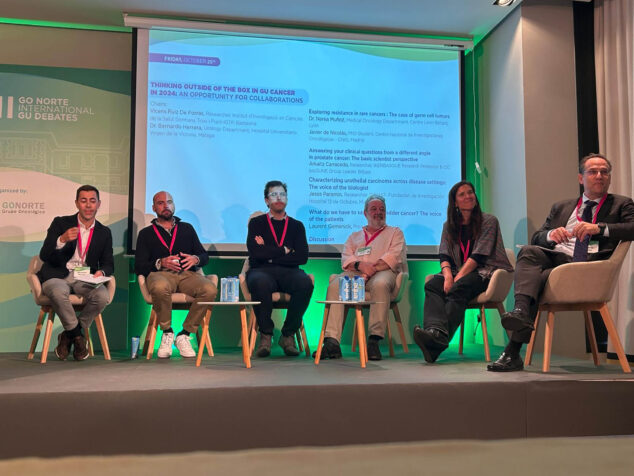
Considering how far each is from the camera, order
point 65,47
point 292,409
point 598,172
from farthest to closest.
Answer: point 65,47, point 598,172, point 292,409

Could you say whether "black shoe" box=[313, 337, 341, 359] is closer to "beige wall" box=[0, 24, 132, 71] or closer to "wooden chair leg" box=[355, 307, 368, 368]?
"wooden chair leg" box=[355, 307, 368, 368]

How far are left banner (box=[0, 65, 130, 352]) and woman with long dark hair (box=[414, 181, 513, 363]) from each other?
2624 mm

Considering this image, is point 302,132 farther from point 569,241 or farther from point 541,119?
point 569,241

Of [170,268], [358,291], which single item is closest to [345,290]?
[358,291]

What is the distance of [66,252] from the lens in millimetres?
4074

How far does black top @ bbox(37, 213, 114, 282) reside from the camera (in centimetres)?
401

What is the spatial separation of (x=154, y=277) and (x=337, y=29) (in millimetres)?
2792

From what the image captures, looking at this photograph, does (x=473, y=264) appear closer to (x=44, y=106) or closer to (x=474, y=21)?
(x=474, y=21)

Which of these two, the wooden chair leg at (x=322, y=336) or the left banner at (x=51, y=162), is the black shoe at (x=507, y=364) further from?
the left banner at (x=51, y=162)

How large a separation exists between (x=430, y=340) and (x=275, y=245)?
1400 millimetres

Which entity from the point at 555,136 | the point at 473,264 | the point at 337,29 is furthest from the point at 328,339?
the point at 337,29

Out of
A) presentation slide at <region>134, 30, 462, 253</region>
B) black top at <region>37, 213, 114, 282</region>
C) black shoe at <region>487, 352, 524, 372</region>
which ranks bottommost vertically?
black shoe at <region>487, 352, 524, 372</region>

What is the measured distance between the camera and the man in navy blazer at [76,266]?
3.83 m

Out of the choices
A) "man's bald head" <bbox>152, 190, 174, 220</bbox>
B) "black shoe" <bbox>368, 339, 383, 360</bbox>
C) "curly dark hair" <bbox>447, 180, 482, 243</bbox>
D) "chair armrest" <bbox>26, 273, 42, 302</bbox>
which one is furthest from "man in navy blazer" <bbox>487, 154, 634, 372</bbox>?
"chair armrest" <bbox>26, 273, 42, 302</bbox>
